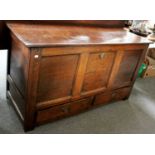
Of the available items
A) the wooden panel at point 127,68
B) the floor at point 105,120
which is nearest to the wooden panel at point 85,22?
the wooden panel at point 127,68

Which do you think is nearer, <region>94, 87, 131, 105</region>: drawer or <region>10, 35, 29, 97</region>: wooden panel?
<region>10, 35, 29, 97</region>: wooden panel

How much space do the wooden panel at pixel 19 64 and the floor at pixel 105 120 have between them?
37 cm

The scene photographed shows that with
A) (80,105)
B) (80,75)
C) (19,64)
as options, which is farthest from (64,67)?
(80,105)

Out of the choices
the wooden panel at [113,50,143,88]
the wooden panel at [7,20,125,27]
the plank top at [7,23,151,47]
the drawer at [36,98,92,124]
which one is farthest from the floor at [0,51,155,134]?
the wooden panel at [7,20,125,27]

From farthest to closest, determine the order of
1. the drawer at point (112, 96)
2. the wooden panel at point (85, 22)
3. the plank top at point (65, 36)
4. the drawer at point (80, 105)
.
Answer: the drawer at point (112, 96), the drawer at point (80, 105), the wooden panel at point (85, 22), the plank top at point (65, 36)

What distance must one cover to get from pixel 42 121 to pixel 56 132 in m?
0.17

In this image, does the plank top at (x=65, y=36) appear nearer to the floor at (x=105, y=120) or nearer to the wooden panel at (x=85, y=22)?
the wooden panel at (x=85, y=22)

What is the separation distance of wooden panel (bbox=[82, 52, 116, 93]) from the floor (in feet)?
1.13

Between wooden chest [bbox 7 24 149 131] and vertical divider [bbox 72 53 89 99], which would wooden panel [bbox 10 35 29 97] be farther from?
vertical divider [bbox 72 53 89 99]

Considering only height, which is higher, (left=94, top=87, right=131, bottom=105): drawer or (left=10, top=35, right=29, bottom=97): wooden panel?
(left=10, top=35, right=29, bottom=97): wooden panel

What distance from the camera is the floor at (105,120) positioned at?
1.82 metres

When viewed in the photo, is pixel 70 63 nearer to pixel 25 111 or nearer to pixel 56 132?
pixel 25 111

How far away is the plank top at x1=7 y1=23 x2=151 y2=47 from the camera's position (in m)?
1.43

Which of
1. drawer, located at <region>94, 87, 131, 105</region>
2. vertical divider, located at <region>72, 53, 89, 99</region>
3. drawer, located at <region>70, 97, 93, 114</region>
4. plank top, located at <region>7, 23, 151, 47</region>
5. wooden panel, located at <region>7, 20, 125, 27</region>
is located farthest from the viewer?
drawer, located at <region>94, 87, 131, 105</region>
